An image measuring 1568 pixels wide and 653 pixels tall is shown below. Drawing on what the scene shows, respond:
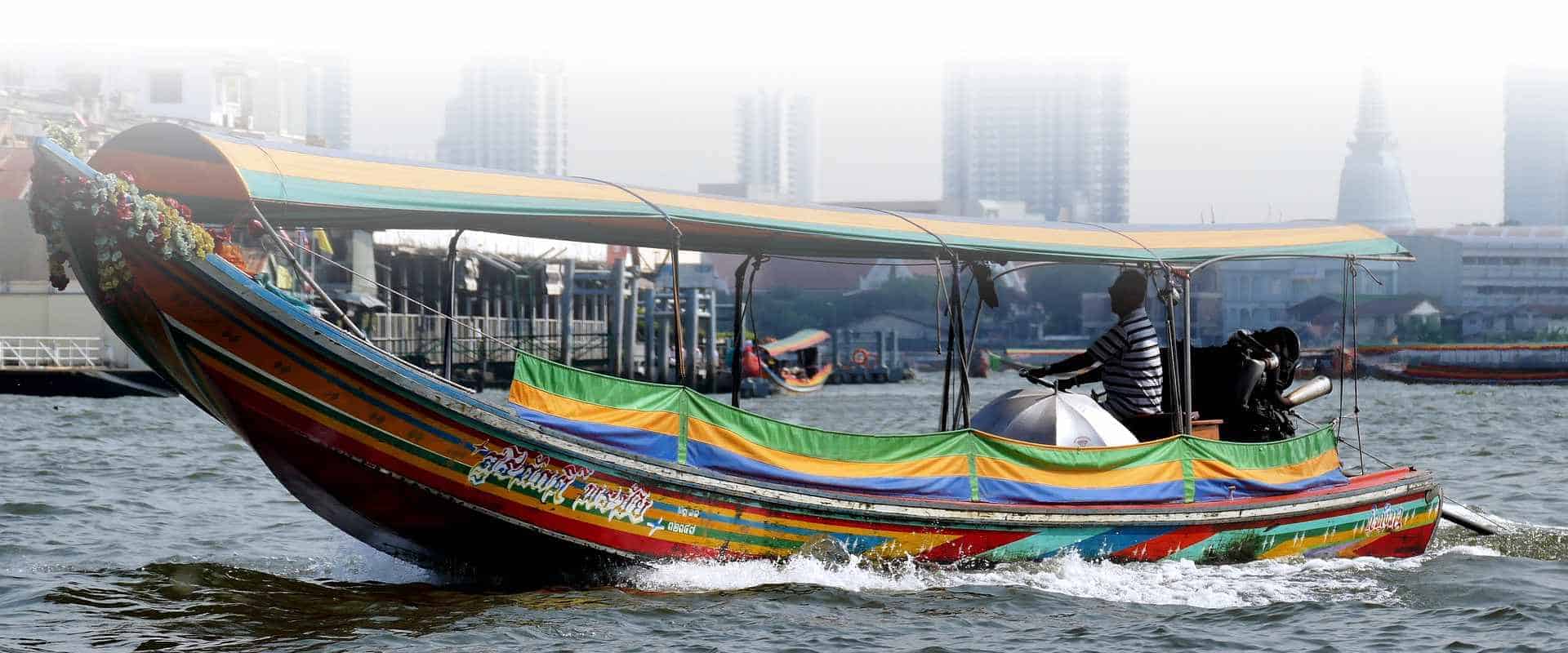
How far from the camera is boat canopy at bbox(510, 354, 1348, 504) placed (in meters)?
9.93

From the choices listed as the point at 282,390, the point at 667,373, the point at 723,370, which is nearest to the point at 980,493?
the point at 282,390

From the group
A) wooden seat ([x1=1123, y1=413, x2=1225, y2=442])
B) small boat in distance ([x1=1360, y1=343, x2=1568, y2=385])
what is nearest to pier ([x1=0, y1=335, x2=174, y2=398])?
wooden seat ([x1=1123, y1=413, x2=1225, y2=442])

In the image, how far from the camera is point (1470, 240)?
363ft

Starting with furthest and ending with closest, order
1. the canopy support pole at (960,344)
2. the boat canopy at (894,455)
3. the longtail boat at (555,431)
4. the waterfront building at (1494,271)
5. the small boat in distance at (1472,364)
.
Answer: the waterfront building at (1494,271) < the small boat in distance at (1472,364) < the canopy support pole at (960,344) < the boat canopy at (894,455) < the longtail boat at (555,431)

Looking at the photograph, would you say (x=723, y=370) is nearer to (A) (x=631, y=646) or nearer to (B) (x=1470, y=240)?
(A) (x=631, y=646)

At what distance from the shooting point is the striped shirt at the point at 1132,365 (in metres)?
12.6

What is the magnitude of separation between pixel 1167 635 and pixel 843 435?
7.91ft

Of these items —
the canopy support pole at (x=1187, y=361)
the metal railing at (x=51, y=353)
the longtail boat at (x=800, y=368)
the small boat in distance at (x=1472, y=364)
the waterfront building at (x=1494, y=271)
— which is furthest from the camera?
the waterfront building at (x=1494, y=271)

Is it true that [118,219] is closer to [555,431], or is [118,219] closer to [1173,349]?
[555,431]

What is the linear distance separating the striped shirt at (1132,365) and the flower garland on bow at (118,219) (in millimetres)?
6789

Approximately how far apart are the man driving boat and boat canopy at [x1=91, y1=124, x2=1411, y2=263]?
0.29 meters

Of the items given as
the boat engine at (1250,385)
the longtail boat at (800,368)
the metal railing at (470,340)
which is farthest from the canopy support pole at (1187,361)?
the longtail boat at (800,368)

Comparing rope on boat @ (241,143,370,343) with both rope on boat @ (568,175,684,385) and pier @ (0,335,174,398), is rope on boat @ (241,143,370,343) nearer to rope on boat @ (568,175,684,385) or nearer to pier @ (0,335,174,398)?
rope on boat @ (568,175,684,385)

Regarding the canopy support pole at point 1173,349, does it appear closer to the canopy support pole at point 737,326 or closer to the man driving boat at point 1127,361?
the man driving boat at point 1127,361
